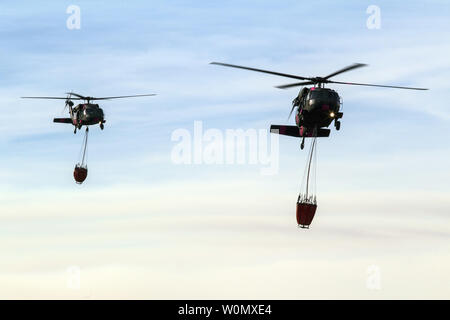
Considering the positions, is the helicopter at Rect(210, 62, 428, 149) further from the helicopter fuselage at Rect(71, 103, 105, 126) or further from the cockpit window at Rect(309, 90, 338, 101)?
the helicopter fuselage at Rect(71, 103, 105, 126)

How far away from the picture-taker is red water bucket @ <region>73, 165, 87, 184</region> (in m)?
95.0

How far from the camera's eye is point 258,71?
53.3 meters

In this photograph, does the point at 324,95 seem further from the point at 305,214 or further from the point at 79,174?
the point at 79,174

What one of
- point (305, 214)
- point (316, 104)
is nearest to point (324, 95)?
point (316, 104)

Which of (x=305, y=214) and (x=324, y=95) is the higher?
(x=324, y=95)

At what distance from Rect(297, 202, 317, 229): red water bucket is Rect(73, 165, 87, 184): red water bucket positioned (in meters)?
41.1

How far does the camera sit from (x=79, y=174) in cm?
9538

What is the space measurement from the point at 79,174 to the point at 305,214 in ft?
138

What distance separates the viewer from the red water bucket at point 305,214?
6375cm

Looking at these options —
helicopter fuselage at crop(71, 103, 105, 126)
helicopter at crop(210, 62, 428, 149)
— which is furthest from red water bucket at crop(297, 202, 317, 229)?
helicopter fuselage at crop(71, 103, 105, 126)
